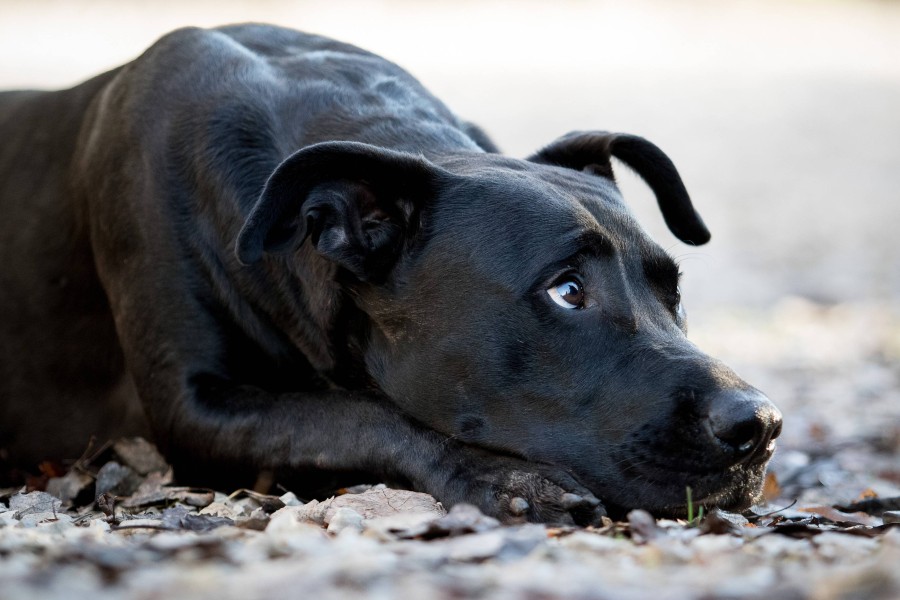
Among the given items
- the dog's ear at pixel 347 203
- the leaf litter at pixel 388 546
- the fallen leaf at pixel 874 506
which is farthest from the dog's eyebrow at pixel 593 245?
the fallen leaf at pixel 874 506

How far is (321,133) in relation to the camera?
415 cm

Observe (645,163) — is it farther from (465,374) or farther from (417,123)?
(465,374)

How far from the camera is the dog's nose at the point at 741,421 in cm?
309

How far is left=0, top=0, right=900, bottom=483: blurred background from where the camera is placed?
8812mm

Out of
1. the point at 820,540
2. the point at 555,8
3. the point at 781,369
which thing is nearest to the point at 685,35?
the point at 555,8

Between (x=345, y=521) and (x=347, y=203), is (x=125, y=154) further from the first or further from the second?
(x=345, y=521)

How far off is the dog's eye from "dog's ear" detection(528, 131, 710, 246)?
1.02 metres

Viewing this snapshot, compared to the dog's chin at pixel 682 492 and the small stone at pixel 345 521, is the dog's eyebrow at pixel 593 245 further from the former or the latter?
the small stone at pixel 345 521

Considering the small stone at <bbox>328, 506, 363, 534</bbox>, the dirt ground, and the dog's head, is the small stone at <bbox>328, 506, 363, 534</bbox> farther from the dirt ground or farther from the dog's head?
the dog's head

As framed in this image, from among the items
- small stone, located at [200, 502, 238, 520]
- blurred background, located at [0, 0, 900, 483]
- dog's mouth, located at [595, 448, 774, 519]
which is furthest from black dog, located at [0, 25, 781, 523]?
blurred background, located at [0, 0, 900, 483]

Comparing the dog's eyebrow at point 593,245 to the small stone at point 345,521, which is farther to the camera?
the dog's eyebrow at point 593,245

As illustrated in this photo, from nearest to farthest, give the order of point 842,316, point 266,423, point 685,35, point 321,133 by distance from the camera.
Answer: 1. point 266,423
2. point 321,133
3. point 842,316
4. point 685,35

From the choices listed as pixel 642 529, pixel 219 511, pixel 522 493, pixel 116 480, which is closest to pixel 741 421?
pixel 642 529

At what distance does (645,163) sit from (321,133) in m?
1.28
